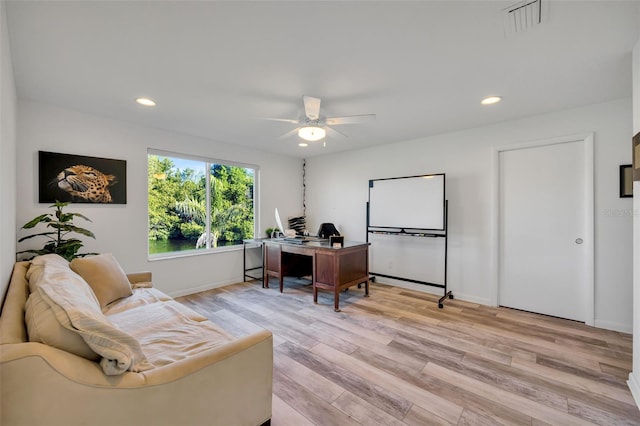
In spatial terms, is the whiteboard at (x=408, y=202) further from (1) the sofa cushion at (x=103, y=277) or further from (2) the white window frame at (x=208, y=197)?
(1) the sofa cushion at (x=103, y=277)

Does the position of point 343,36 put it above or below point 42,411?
above

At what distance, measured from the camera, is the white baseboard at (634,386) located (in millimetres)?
1815

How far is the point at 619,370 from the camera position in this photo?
2168 mm

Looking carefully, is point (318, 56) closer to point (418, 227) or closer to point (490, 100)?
point (490, 100)

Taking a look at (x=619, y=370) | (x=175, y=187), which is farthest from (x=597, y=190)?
(x=175, y=187)

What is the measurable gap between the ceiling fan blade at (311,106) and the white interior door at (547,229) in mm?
2627

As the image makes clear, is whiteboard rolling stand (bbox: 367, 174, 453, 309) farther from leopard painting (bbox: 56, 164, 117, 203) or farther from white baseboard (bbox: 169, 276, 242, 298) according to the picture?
leopard painting (bbox: 56, 164, 117, 203)

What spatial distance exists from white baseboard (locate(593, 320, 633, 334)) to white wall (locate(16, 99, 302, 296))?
4.77 m

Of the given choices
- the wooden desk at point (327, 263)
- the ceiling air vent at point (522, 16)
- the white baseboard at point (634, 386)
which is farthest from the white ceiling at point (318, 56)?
the white baseboard at point (634, 386)

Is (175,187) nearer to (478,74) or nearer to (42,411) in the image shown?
(42,411)

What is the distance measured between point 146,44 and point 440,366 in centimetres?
333

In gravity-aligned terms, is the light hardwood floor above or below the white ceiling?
below

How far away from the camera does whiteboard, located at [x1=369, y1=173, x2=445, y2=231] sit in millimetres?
Result: 3850


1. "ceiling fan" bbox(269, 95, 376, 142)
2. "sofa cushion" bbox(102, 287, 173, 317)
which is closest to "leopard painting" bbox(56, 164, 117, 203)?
"sofa cushion" bbox(102, 287, 173, 317)
